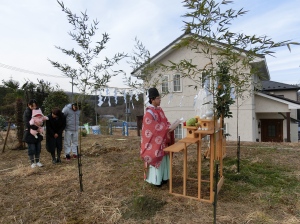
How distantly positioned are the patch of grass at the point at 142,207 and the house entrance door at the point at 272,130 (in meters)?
13.0

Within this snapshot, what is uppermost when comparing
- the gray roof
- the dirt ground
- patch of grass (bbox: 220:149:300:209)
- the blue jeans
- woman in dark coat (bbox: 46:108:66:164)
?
the gray roof

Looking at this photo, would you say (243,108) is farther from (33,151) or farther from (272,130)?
(33,151)

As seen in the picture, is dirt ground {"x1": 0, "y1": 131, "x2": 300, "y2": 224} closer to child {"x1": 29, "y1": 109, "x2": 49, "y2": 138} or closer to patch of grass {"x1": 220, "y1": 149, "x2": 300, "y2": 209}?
patch of grass {"x1": 220, "y1": 149, "x2": 300, "y2": 209}

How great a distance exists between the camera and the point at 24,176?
16.2 feet

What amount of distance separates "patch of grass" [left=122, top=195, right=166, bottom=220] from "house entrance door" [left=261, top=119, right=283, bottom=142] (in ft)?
42.6

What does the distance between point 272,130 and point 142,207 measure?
44.8 feet

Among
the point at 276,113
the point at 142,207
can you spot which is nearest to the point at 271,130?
the point at 276,113

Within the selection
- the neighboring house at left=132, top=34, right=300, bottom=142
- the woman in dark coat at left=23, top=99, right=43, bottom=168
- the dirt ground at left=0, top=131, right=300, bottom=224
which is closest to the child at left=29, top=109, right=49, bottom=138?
the woman in dark coat at left=23, top=99, right=43, bottom=168

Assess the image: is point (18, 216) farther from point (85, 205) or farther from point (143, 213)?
point (143, 213)

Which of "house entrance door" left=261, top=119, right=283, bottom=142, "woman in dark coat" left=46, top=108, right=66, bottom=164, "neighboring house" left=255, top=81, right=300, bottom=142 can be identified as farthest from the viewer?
"house entrance door" left=261, top=119, right=283, bottom=142

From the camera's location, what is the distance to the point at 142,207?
10.5ft

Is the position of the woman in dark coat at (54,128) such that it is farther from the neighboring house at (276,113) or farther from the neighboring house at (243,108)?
the neighboring house at (276,113)

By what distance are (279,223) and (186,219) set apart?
1056 mm

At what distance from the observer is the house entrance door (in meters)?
14.2
